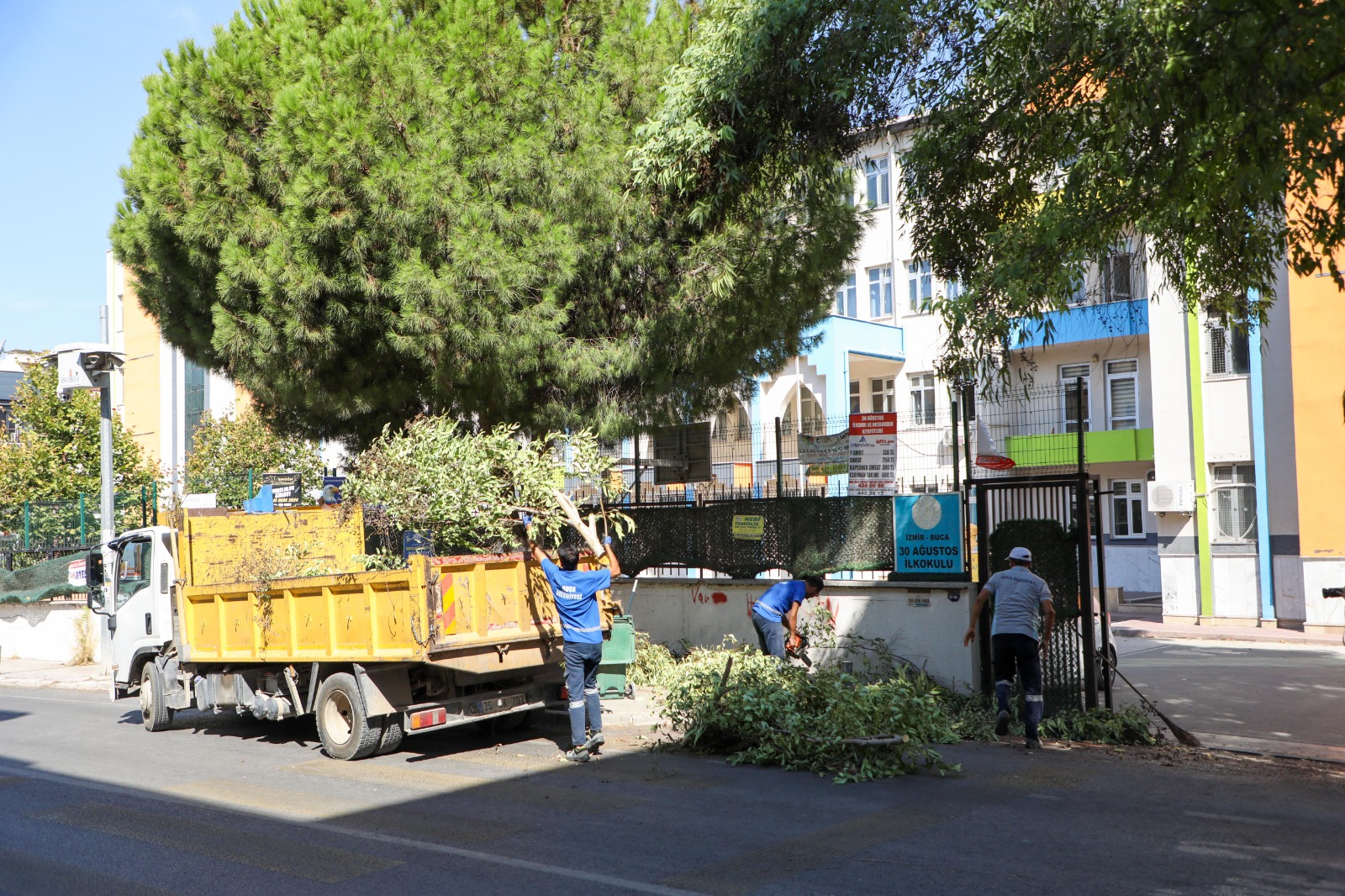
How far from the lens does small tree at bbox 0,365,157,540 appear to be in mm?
29875

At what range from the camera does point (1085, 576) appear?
1045 centimetres

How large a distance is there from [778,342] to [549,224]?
3900 millimetres

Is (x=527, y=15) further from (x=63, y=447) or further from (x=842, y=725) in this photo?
(x=63, y=447)

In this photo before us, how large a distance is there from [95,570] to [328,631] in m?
4.81

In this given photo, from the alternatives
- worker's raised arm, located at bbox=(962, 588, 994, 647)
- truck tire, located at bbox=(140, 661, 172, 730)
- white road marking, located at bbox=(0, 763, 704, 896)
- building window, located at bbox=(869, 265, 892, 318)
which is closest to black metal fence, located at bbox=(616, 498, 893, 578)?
worker's raised arm, located at bbox=(962, 588, 994, 647)

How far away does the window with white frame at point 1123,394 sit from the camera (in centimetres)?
3008

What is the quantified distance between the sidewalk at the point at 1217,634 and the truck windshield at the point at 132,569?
17.3m

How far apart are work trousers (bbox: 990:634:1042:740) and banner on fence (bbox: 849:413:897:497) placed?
148 inches

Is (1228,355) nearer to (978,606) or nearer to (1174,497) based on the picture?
(1174,497)

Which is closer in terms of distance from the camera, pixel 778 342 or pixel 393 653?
pixel 393 653

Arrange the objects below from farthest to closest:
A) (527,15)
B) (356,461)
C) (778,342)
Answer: (778,342) < (527,15) < (356,461)

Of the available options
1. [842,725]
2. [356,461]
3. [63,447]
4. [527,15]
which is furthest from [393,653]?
[63,447]

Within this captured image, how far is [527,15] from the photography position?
1327 cm

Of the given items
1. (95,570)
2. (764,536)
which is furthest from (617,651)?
(95,570)
